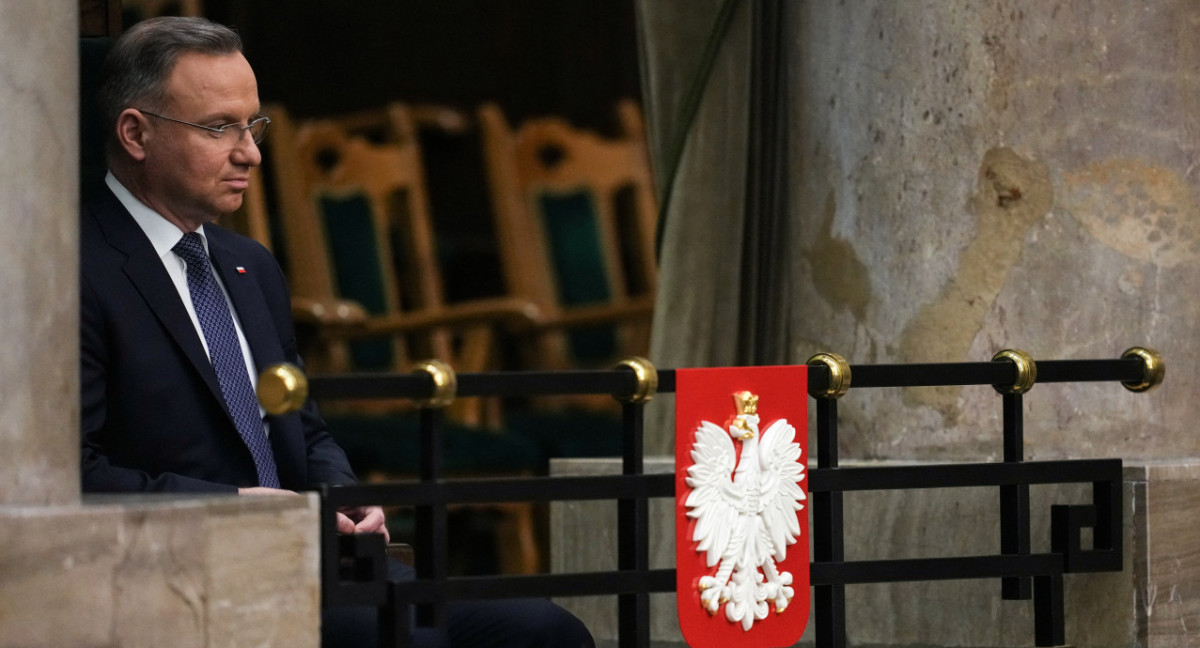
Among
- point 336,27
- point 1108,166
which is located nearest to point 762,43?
point 1108,166

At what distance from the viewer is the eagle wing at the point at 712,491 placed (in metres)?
2.88

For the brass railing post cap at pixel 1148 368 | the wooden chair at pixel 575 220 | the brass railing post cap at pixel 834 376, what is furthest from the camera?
the wooden chair at pixel 575 220

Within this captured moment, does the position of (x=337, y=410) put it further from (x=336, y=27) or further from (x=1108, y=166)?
(x=1108, y=166)

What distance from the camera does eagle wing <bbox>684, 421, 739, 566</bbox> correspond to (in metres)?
2.88

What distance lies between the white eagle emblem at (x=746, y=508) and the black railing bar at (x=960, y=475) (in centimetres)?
7

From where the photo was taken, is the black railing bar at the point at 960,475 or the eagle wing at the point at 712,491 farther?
the black railing bar at the point at 960,475

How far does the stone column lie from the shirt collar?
1.18 feet

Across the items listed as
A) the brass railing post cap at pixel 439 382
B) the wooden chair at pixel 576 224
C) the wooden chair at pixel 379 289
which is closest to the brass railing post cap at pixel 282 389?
the brass railing post cap at pixel 439 382

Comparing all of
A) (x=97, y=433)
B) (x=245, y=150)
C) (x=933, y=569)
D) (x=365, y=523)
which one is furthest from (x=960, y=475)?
(x=97, y=433)

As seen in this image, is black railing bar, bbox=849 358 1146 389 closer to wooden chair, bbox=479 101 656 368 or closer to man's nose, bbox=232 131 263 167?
man's nose, bbox=232 131 263 167

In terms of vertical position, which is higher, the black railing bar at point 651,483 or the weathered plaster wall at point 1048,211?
the weathered plaster wall at point 1048,211

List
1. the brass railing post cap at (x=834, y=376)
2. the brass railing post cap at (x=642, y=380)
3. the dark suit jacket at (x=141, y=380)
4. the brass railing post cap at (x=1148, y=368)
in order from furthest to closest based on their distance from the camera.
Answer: the brass railing post cap at (x=1148, y=368) → the brass railing post cap at (x=834, y=376) → the brass railing post cap at (x=642, y=380) → the dark suit jacket at (x=141, y=380)

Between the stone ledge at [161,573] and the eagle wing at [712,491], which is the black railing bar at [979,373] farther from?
the stone ledge at [161,573]

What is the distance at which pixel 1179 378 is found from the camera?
368 cm
